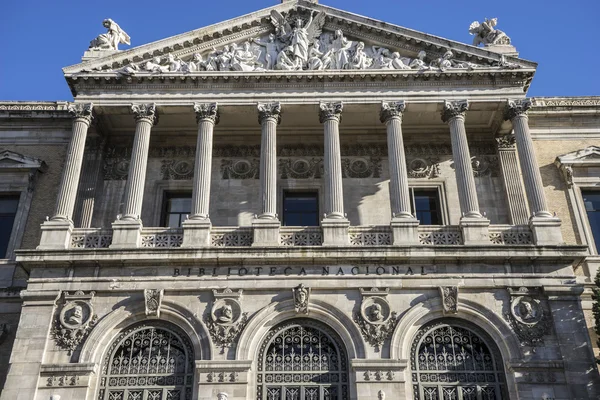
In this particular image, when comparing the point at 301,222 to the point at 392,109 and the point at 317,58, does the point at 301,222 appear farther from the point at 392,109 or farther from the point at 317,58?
the point at 317,58

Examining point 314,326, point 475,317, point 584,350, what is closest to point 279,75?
point 314,326

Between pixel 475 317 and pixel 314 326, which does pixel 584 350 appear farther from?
pixel 314 326

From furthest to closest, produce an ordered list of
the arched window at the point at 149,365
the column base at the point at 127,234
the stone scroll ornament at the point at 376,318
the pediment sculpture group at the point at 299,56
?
the pediment sculpture group at the point at 299,56
the column base at the point at 127,234
the stone scroll ornament at the point at 376,318
the arched window at the point at 149,365

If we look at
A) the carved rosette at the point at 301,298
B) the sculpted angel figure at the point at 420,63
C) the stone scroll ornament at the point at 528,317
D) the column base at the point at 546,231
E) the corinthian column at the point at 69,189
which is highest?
the sculpted angel figure at the point at 420,63

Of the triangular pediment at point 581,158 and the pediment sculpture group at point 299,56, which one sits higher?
the pediment sculpture group at point 299,56

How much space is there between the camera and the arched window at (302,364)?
19688 millimetres

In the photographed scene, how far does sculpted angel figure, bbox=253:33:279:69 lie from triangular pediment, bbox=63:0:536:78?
36mm

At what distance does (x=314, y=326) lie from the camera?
20750mm

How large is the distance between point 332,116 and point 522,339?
379 inches

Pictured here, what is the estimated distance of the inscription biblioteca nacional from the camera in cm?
2116

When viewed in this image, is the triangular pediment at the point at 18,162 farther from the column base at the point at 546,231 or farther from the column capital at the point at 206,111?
the column base at the point at 546,231

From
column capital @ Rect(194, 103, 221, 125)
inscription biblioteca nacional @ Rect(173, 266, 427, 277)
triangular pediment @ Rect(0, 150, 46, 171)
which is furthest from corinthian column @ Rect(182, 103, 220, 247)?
triangular pediment @ Rect(0, 150, 46, 171)

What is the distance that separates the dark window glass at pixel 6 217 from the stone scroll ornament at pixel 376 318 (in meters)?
13.1

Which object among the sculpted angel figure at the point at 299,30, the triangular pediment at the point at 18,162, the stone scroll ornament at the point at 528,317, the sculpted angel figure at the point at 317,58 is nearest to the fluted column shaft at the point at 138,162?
the triangular pediment at the point at 18,162
